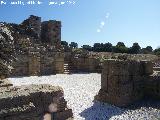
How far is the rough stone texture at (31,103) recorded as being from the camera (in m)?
5.20

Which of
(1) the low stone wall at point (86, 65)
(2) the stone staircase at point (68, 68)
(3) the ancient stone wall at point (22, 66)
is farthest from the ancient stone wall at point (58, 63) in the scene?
(3) the ancient stone wall at point (22, 66)

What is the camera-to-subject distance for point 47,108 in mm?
6141

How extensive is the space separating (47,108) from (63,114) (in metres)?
0.60

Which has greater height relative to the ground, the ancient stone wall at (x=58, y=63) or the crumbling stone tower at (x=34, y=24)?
the crumbling stone tower at (x=34, y=24)

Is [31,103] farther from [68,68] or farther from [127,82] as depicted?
[68,68]

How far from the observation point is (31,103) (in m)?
5.60

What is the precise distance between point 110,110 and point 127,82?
182 centimetres

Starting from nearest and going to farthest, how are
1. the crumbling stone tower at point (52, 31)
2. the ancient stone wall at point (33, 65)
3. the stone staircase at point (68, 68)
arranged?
the ancient stone wall at point (33, 65)
the stone staircase at point (68, 68)
the crumbling stone tower at point (52, 31)

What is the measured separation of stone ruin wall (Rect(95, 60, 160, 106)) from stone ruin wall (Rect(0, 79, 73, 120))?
5.38m

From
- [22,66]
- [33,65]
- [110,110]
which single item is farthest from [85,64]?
[110,110]

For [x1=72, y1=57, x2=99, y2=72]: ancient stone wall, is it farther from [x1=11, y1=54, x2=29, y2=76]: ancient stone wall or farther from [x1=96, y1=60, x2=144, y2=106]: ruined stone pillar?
[x1=96, y1=60, x2=144, y2=106]: ruined stone pillar

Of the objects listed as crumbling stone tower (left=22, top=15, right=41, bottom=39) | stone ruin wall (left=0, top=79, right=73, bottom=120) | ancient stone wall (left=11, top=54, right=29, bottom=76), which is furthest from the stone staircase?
stone ruin wall (left=0, top=79, right=73, bottom=120)

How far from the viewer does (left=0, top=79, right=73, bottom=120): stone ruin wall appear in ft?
17.1

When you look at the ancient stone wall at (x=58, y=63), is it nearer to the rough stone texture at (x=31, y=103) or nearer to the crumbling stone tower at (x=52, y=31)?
the crumbling stone tower at (x=52, y=31)
